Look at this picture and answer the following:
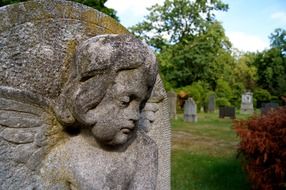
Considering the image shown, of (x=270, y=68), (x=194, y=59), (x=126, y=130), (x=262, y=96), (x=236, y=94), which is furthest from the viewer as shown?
(x=270, y=68)

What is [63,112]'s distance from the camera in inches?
81.9

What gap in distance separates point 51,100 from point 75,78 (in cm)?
18

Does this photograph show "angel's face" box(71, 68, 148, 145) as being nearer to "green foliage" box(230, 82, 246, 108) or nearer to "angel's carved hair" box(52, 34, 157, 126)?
"angel's carved hair" box(52, 34, 157, 126)

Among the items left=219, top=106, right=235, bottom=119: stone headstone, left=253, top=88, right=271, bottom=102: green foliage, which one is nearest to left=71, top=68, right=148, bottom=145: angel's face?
left=219, top=106, right=235, bottom=119: stone headstone

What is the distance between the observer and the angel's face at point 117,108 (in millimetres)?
1982

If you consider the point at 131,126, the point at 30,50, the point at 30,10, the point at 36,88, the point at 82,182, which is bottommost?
the point at 82,182

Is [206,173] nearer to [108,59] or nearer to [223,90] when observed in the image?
[108,59]

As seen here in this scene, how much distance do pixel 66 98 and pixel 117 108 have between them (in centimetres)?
25

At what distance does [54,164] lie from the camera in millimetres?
2102

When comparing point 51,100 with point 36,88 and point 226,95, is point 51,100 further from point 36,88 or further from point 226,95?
point 226,95

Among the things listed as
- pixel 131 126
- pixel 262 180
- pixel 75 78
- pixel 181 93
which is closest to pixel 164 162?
pixel 131 126

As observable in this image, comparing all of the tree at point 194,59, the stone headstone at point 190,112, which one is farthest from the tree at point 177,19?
the stone headstone at point 190,112

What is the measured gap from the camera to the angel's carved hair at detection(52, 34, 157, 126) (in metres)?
1.93

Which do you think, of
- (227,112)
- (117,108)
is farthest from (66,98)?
(227,112)
